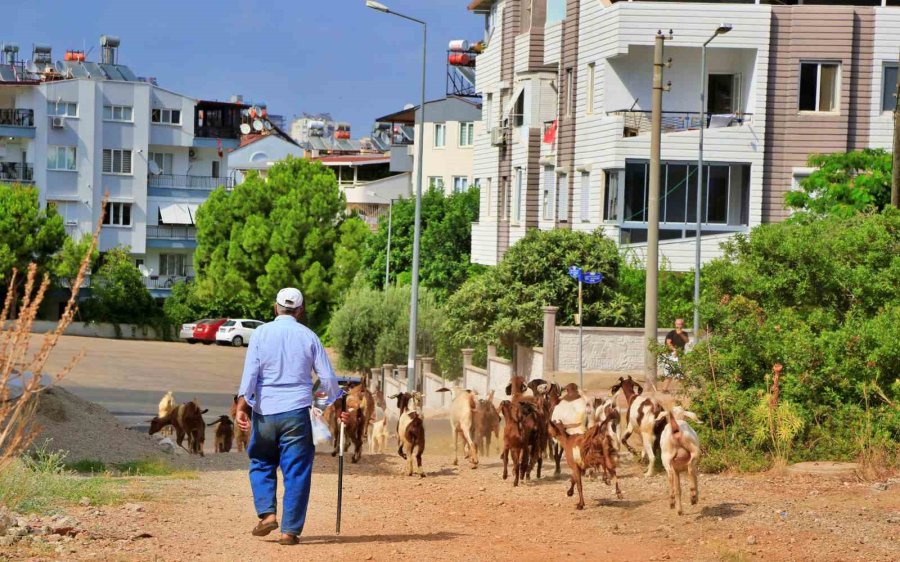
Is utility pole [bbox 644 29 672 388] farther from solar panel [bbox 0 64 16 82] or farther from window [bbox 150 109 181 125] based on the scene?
solar panel [bbox 0 64 16 82]

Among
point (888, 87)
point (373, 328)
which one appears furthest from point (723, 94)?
point (373, 328)

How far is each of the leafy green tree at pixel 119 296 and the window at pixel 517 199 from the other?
1553 inches

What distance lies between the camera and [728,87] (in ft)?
136

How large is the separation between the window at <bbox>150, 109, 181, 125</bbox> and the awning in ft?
17.2

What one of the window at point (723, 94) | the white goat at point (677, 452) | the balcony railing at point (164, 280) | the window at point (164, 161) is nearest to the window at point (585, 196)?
the window at point (723, 94)

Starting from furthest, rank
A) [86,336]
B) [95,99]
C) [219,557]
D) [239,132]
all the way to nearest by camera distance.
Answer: [239,132] → [95,99] → [86,336] → [219,557]

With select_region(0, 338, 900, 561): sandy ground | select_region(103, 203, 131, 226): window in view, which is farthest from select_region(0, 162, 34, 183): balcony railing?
select_region(0, 338, 900, 561): sandy ground

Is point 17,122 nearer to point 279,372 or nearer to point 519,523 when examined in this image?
point 519,523

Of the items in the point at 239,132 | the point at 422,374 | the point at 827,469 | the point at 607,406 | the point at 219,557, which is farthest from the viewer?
the point at 239,132

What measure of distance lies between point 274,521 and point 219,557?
64 cm

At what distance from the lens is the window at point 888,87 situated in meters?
39.8

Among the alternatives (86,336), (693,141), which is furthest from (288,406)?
(86,336)

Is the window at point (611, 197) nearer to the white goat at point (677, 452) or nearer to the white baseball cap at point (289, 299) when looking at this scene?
the white goat at point (677, 452)

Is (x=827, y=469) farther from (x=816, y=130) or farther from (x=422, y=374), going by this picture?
(x=422, y=374)
